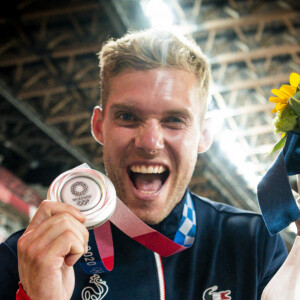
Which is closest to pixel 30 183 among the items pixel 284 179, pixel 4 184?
pixel 4 184

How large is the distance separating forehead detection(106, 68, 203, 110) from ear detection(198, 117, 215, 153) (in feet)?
0.81

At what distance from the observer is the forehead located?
189 cm

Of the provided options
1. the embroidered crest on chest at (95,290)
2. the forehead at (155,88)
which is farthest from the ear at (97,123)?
the embroidered crest on chest at (95,290)

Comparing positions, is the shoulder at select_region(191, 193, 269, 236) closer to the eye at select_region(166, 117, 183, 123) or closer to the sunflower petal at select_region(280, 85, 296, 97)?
the eye at select_region(166, 117, 183, 123)

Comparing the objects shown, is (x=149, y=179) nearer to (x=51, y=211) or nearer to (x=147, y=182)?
(x=147, y=182)

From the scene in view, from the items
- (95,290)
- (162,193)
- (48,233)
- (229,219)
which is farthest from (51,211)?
(229,219)

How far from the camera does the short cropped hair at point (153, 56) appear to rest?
78.0 inches

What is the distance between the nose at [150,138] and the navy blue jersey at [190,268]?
0.34 meters

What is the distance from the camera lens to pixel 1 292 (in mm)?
1797

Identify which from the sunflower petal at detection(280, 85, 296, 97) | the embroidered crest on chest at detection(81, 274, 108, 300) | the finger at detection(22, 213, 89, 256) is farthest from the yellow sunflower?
the embroidered crest on chest at detection(81, 274, 108, 300)

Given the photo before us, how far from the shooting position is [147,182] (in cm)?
211

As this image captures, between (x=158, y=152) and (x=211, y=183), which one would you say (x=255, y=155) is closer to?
(x=211, y=183)

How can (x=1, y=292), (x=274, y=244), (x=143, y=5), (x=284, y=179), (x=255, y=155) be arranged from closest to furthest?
(x=284, y=179), (x=1, y=292), (x=274, y=244), (x=143, y=5), (x=255, y=155)

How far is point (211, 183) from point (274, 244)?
38.8 feet
